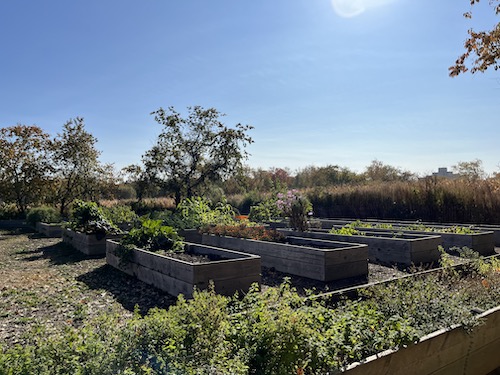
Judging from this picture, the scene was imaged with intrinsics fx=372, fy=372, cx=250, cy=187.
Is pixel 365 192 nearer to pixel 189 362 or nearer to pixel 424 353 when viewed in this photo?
pixel 424 353

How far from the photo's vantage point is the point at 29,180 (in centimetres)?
1888

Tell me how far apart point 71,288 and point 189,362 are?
4413mm

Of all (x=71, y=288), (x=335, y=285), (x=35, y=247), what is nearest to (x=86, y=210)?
(x=35, y=247)

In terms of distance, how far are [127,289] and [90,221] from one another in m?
3.92

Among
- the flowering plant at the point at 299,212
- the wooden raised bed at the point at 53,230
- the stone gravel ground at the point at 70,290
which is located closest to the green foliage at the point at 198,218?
the flowering plant at the point at 299,212

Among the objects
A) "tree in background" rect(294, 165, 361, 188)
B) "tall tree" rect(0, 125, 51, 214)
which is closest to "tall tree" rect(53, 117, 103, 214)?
"tall tree" rect(0, 125, 51, 214)

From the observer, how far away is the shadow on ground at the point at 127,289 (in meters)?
4.75

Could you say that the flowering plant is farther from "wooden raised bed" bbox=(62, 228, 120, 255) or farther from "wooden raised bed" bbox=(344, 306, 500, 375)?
"wooden raised bed" bbox=(344, 306, 500, 375)

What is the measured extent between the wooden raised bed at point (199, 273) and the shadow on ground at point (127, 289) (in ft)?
0.43

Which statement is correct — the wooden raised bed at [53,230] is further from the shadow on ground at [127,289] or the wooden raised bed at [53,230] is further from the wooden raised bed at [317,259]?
the wooden raised bed at [317,259]

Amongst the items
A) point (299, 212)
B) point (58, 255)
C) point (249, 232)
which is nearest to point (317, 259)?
point (249, 232)

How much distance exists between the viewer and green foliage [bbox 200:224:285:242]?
24.2ft

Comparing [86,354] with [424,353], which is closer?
[86,354]

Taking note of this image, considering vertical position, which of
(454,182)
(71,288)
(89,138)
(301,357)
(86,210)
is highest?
(89,138)
